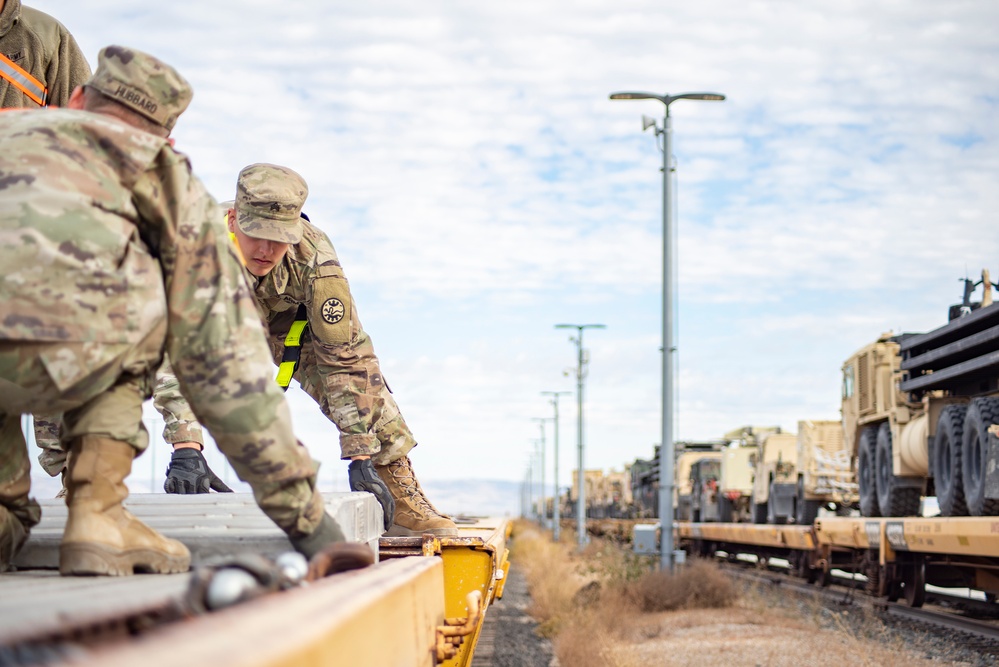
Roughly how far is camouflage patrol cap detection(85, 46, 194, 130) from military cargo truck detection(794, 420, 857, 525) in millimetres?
21870

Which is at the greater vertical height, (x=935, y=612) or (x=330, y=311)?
(x=330, y=311)

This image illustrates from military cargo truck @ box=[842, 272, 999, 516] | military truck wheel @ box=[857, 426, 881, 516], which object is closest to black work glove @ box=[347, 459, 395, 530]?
military cargo truck @ box=[842, 272, 999, 516]

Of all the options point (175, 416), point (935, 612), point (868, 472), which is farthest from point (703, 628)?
point (175, 416)

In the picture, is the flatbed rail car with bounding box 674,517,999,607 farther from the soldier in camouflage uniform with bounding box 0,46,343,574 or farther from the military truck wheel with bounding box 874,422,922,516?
the soldier in camouflage uniform with bounding box 0,46,343,574

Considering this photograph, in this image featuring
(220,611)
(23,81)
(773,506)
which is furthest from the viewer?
(773,506)

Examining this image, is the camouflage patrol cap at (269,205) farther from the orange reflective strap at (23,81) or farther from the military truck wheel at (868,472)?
the military truck wheel at (868,472)

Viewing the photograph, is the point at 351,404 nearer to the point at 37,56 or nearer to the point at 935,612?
the point at 37,56

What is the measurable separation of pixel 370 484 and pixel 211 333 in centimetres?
247

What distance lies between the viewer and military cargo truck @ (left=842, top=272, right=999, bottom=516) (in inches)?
489

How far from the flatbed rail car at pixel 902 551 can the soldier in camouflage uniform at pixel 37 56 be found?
8.56 meters

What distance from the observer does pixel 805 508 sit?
84.3 ft

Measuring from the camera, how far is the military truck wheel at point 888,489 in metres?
16.8

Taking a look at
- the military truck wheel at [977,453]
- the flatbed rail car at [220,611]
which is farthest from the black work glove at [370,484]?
the military truck wheel at [977,453]

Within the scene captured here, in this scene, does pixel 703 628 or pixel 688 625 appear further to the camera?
pixel 688 625
